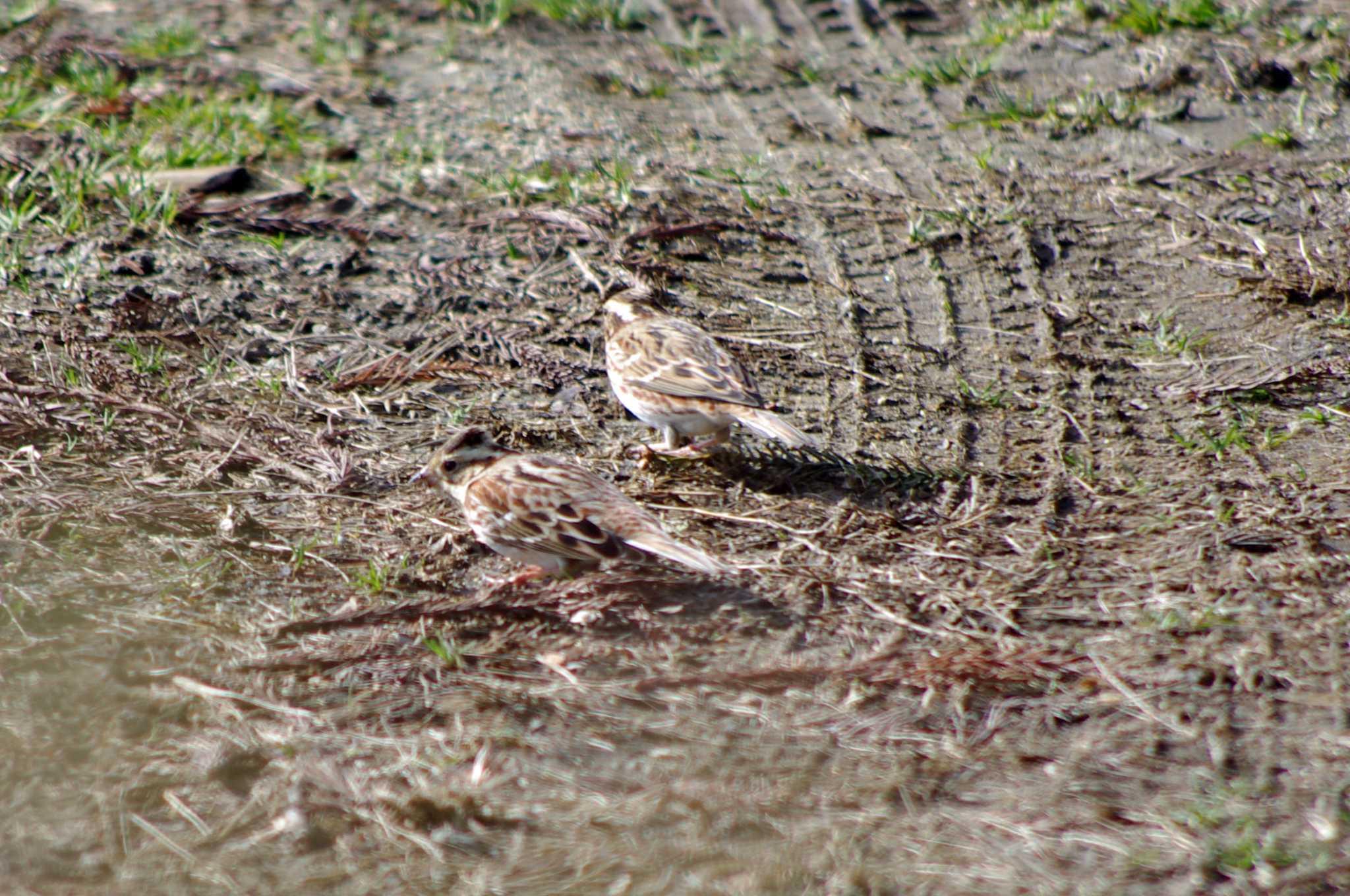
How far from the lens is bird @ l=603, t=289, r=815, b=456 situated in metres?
6.16

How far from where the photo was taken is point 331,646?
4.95m

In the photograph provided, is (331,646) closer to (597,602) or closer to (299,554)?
(299,554)

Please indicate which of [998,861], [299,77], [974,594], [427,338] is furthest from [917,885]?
[299,77]

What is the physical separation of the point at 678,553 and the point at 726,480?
3.84ft

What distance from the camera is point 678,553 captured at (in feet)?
17.1

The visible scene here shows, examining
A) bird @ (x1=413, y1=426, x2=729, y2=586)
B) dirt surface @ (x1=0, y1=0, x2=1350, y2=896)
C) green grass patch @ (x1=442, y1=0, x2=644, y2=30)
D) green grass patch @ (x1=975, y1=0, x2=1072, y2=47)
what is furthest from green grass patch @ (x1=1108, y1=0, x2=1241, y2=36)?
bird @ (x1=413, y1=426, x2=729, y2=586)

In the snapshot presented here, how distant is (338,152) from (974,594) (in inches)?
253

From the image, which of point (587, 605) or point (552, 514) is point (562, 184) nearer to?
point (552, 514)

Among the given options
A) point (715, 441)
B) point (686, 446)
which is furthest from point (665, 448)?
point (715, 441)

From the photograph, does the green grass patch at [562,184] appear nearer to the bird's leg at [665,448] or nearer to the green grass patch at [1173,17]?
the bird's leg at [665,448]

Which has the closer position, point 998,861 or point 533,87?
point 998,861

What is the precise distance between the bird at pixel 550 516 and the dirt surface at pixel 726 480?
0.49 feet

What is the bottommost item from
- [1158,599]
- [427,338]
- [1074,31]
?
[427,338]

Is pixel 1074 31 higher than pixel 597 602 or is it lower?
higher
